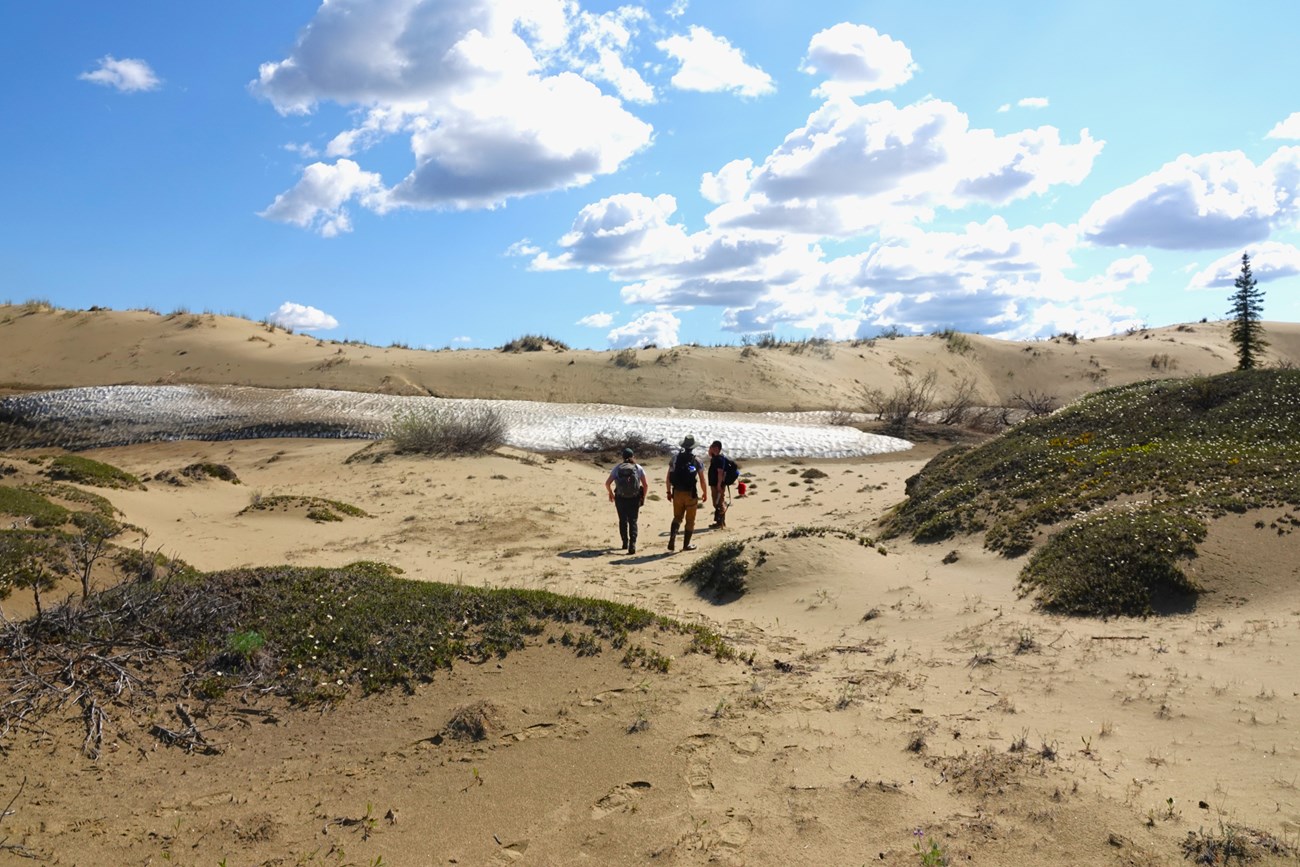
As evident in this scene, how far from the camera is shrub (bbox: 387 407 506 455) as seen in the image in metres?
24.1

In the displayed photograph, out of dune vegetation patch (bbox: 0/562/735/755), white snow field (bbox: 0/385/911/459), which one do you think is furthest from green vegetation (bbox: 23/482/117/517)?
white snow field (bbox: 0/385/911/459)

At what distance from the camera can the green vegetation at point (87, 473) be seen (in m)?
16.9

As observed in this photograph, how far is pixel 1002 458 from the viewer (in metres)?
15.2

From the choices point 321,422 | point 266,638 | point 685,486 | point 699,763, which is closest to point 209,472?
point 321,422

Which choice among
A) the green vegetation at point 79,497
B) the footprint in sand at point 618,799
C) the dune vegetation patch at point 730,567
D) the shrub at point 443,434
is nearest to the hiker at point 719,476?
the dune vegetation patch at point 730,567

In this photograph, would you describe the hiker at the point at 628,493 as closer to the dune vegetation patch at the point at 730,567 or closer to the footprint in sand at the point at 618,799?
the dune vegetation patch at the point at 730,567

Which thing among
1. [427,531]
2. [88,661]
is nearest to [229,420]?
[427,531]

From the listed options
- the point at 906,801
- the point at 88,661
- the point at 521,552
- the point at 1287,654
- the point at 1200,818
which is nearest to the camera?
the point at 1200,818

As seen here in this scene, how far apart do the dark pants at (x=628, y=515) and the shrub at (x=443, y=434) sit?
396 inches

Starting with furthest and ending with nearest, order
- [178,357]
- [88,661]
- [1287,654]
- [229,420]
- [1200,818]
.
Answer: [178,357] < [229,420] < [1287,654] < [88,661] < [1200,818]

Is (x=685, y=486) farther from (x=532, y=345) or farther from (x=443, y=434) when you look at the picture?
(x=532, y=345)

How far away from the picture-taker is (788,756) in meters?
5.98

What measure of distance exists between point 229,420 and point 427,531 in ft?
53.2

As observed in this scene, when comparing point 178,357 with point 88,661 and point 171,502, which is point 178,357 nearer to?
point 171,502
